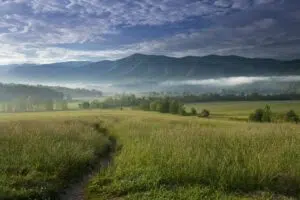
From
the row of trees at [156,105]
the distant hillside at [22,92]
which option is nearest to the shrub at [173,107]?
the row of trees at [156,105]

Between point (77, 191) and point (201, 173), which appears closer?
point (201, 173)

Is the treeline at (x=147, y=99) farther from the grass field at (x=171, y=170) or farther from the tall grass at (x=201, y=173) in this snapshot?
the tall grass at (x=201, y=173)

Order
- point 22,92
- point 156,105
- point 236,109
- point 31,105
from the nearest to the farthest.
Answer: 1. point 156,105
2. point 236,109
3. point 31,105
4. point 22,92

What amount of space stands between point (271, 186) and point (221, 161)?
1662 mm

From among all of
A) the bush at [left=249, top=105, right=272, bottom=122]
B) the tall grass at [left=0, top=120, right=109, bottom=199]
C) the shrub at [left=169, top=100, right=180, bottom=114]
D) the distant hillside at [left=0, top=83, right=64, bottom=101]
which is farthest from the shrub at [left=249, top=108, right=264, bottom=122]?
the distant hillside at [left=0, top=83, right=64, bottom=101]

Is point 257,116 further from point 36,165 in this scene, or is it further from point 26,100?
point 26,100

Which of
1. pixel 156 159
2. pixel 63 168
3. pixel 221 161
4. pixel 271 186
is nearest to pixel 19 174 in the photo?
pixel 63 168

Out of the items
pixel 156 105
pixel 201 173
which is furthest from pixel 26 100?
pixel 201 173

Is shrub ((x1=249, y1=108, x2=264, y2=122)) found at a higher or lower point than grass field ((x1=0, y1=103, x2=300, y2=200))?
lower

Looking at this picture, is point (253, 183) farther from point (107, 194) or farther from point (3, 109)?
point (3, 109)

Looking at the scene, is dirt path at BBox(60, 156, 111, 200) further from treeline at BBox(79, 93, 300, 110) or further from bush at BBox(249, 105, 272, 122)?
treeline at BBox(79, 93, 300, 110)

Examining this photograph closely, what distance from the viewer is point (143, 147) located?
12000 millimetres

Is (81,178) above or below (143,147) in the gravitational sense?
below

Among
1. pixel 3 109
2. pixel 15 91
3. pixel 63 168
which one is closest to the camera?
pixel 63 168
